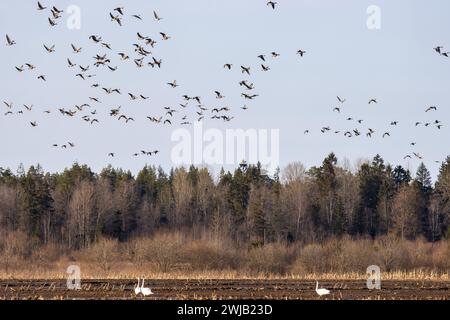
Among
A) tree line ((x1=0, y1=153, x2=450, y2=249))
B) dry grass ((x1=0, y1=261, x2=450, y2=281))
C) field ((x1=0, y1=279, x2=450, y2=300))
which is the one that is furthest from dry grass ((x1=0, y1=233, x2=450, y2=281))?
tree line ((x1=0, y1=153, x2=450, y2=249))

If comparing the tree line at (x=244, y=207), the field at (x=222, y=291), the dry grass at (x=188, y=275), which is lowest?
the dry grass at (x=188, y=275)

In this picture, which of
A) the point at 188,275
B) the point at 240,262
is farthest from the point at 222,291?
the point at 240,262

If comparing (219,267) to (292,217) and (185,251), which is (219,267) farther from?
(292,217)

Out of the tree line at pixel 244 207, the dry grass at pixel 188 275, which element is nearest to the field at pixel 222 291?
the dry grass at pixel 188 275

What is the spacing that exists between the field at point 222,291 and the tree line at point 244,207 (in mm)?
41891

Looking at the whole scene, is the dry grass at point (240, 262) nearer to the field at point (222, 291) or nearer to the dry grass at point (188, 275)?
the dry grass at point (188, 275)

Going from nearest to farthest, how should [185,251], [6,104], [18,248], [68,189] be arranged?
1. [6,104]
2. [185,251]
3. [18,248]
4. [68,189]

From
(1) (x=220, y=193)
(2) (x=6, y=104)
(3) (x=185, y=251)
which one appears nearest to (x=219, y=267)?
(3) (x=185, y=251)

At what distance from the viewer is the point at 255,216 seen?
9925 centimetres

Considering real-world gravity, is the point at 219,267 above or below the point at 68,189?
below

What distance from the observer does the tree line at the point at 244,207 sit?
99.4 m

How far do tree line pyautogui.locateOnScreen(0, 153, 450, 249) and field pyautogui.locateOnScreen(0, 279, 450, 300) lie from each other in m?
41.9

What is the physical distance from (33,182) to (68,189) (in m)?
9.90
